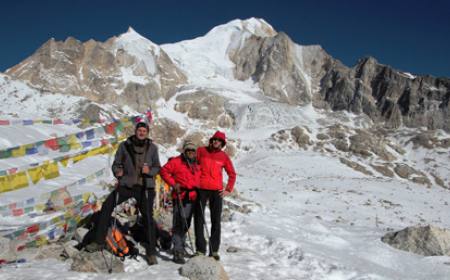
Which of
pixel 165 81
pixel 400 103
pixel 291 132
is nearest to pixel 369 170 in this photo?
pixel 291 132

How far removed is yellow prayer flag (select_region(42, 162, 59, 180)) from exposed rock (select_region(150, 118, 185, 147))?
57.0 metres

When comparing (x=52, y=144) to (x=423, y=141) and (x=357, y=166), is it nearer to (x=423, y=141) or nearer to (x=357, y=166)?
(x=357, y=166)

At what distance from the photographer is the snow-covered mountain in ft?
27.8

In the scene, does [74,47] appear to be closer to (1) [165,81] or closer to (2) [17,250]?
(1) [165,81]

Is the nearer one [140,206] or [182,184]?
[140,206]

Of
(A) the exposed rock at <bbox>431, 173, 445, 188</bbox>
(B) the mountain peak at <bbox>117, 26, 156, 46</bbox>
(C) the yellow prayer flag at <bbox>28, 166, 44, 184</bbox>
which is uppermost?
(B) the mountain peak at <bbox>117, 26, 156, 46</bbox>

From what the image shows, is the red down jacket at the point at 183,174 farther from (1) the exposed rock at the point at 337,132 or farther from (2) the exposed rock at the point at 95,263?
(1) the exposed rock at the point at 337,132

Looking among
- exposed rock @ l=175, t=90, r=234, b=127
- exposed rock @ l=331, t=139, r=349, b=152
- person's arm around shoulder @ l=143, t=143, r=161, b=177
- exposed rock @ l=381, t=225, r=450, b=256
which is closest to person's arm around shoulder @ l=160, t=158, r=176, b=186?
person's arm around shoulder @ l=143, t=143, r=161, b=177

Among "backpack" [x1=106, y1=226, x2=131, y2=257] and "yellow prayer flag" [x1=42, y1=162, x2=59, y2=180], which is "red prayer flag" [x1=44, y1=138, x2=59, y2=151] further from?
"backpack" [x1=106, y1=226, x2=131, y2=257]

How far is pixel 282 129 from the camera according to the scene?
7675 centimetres

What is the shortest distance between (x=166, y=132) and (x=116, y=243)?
203 ft

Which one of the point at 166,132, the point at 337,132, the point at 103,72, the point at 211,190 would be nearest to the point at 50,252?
the point at 211,190

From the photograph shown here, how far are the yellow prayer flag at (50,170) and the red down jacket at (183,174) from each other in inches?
85.3

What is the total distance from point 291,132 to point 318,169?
22813 millimetres
